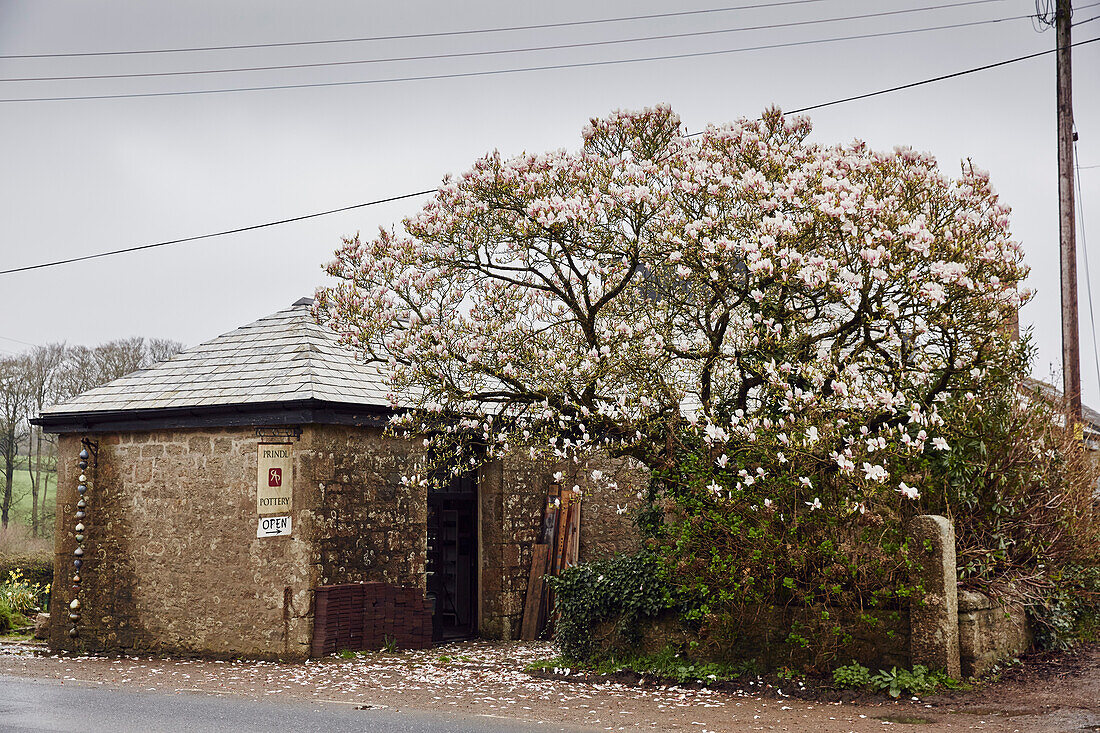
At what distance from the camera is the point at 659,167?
1048 cm

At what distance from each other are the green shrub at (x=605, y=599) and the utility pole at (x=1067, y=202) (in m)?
7.28

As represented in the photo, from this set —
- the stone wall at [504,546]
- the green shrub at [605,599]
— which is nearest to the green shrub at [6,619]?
the stone wall at [504,546]

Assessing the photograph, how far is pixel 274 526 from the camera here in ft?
41.0

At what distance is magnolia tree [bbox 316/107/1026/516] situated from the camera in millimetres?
9719

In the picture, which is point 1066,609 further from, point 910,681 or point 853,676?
point 853,676

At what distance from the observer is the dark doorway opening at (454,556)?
14977 mm

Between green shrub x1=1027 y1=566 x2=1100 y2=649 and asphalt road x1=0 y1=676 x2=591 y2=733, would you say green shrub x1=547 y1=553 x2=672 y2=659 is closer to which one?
asphalt road x1=0 y1=676 x2=591 y2=733

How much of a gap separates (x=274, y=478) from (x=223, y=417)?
1.14m

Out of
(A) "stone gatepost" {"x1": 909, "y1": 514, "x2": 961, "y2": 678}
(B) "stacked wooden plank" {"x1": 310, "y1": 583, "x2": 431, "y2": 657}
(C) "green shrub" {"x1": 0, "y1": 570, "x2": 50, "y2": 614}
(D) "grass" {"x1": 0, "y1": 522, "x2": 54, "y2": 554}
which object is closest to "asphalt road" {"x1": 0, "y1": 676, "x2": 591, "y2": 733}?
(B) "stacked wooden plank" {"x1": 310, "y1": 583, "x2": 431, "y2": 657}

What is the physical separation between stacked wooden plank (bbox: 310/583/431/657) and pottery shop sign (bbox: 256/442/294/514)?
1199mm

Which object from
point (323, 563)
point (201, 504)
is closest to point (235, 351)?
point (201, 504)

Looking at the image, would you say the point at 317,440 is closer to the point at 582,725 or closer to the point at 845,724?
the point at 582,725

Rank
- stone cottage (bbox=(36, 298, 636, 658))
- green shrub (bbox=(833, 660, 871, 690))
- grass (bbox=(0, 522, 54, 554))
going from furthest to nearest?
grass (bbox=(0, 522, 54, 554)) < stone cottage (bbox=(36, 298, 636, 658)) < green shrub (bbox=(833, 660, 871, 690))

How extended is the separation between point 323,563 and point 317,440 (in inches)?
60.5
